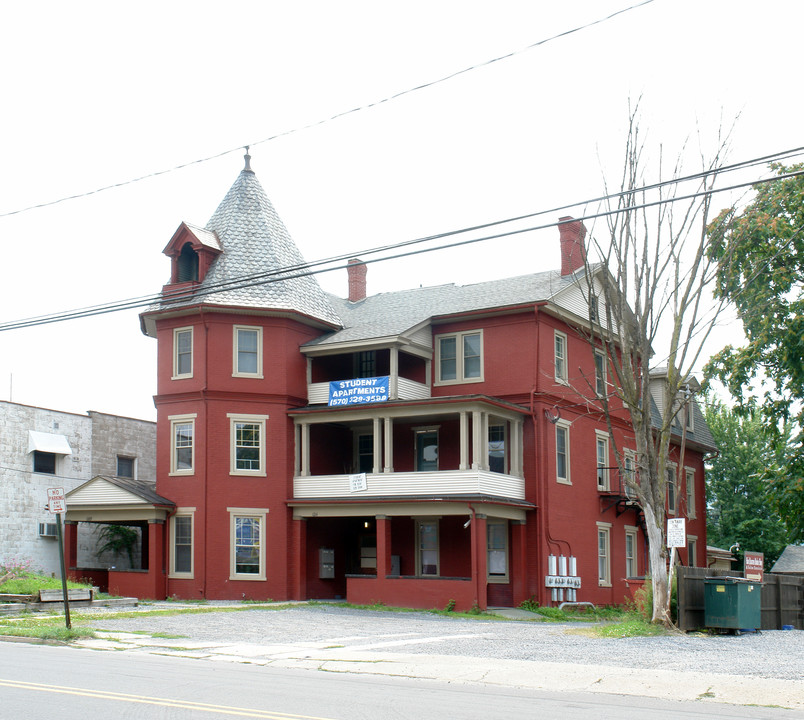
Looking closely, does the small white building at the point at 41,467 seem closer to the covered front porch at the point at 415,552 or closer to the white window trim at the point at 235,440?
the white window trim at the point at 235,440

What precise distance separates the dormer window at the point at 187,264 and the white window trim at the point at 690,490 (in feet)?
71.3

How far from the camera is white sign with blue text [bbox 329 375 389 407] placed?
3066 cm

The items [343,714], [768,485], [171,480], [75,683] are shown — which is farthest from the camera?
[171,480]

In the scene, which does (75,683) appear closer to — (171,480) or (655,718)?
(655,718)

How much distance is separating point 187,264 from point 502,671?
22.7 metres

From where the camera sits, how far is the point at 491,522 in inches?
1224

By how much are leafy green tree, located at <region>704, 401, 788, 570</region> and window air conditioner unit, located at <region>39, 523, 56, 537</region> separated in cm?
3568

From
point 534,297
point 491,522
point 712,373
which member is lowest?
point 491,522

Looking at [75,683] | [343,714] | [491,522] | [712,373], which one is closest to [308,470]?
[491,522]

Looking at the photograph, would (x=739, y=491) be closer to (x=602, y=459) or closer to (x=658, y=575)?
(x=602, y=459)

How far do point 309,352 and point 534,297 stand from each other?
751 centimetres

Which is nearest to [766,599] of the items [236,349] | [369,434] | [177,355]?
[369,434]

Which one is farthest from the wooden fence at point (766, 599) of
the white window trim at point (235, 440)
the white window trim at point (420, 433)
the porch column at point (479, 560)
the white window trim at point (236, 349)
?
the white window trim at point (236, 349)

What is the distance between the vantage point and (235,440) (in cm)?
3164
